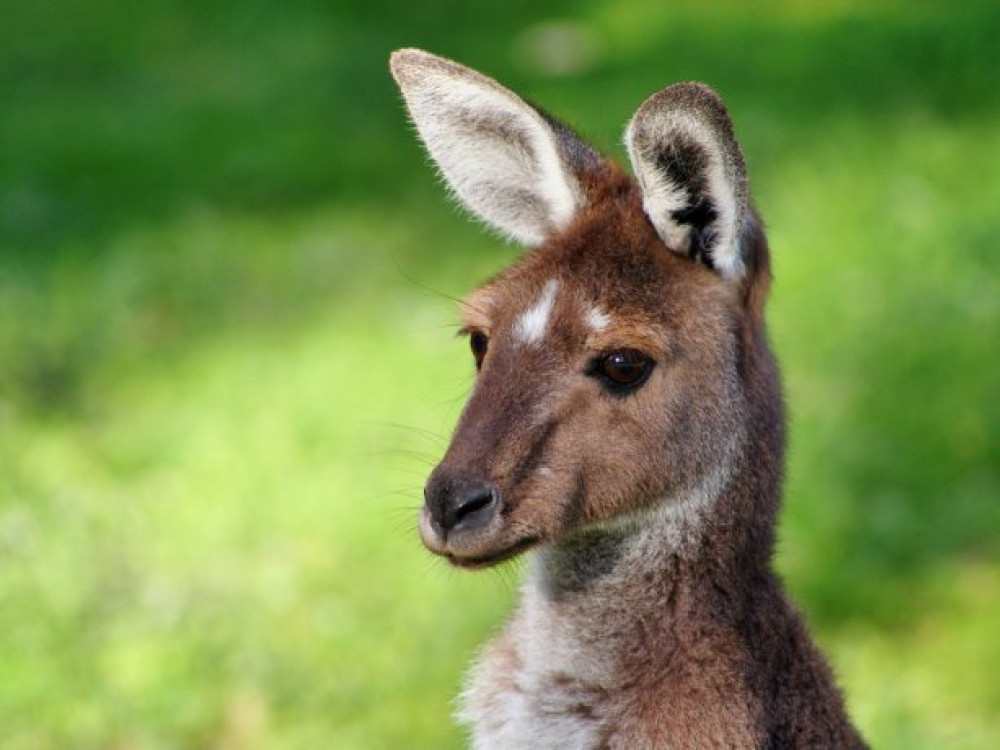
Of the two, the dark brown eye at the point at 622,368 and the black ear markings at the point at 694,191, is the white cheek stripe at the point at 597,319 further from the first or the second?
the black ear markings at the point at 694,191

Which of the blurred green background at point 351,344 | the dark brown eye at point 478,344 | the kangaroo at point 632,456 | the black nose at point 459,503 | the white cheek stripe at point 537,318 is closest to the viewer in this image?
the black nose at point 459,503

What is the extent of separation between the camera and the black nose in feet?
11.3

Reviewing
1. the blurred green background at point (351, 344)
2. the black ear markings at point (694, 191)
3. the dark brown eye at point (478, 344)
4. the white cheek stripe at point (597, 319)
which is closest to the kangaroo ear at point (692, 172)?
the black ear markings at point (694, 191)

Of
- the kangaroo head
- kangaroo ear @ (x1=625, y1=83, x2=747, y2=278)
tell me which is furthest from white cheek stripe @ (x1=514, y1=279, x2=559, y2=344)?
kangaroo ear @ (x1=625, y1=83, x2=747, y2=278)

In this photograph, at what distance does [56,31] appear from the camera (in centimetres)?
A: 1072

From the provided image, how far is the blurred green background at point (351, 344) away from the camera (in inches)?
231

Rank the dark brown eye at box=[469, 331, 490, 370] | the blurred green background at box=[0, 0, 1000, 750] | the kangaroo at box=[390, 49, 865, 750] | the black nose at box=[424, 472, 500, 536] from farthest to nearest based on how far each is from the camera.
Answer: the blurred green background at box=[0, 0, 1000, 750]
the dark brown eye at box=[469, 331, 490, 370]
the kangaroo at box=[390, 49, 865, 750]
the black nose at box=[424, 472, 500, 536]

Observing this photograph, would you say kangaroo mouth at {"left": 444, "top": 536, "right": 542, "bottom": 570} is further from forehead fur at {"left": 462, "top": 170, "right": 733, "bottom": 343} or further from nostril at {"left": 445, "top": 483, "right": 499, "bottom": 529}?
forehead fur at {"left": 462, "top": 170, "right": 733, "bottom": 343}

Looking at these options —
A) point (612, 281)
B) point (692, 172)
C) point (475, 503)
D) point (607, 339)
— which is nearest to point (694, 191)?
point (692, 172)

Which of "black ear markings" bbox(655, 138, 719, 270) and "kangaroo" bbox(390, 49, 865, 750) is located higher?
"black ear markings" bbox(655, 138, 719, 270)

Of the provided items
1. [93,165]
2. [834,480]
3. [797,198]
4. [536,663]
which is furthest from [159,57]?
[536,663]

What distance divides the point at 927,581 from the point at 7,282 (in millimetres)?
3982

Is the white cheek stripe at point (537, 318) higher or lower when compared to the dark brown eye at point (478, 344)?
lower

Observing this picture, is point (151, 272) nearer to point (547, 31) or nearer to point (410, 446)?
point (410, 446)
